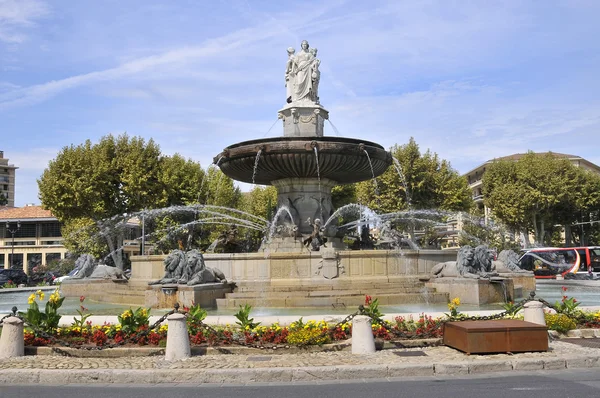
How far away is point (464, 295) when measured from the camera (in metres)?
16.4

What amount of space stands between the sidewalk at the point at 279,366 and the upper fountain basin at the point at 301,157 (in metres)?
10.5

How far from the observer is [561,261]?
4047 cm

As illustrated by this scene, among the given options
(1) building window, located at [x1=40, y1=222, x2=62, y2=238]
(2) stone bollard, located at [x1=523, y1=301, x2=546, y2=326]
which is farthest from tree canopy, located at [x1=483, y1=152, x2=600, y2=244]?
(1) building window, located at [x1=40, y1=222, x2=62, y2=238]

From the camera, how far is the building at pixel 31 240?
7500cm

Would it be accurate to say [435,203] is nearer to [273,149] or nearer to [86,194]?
[86,194]

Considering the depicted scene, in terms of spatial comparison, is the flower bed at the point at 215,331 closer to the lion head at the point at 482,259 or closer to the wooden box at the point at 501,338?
the wooden box at the point at 501,338

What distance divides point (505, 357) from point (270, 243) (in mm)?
11958

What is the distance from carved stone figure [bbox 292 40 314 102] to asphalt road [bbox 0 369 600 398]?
1618cm

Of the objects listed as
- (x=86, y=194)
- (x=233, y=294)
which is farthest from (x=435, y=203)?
(x=233, y=294)

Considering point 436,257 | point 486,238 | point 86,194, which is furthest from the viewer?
point 486,238

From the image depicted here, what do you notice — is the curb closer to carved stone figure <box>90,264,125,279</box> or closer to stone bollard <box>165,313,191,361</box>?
stone bollard <box>165,313,191,361</box>

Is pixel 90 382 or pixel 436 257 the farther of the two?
pixel 436 257

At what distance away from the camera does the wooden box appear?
30.6ft

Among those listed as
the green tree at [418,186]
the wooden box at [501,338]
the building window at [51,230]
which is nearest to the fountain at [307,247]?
the wooden box at [501,338]
